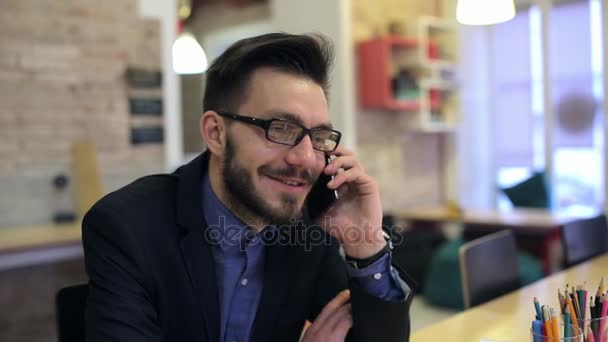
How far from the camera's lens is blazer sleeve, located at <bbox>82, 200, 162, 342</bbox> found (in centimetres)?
121

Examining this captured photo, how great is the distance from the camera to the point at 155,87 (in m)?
4.07

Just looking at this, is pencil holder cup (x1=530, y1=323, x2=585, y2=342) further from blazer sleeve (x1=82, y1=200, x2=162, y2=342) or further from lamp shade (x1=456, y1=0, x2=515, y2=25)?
lamp shade (x1=456, y1=0, x2=515, y2=25)

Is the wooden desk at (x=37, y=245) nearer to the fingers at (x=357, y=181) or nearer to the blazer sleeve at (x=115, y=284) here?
the blazer sleeve at (x=115, y=284)

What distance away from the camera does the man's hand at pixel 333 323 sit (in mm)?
1410

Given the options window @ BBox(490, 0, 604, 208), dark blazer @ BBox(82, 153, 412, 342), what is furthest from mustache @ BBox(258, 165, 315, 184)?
window @ BBox(490, 0, 604, 208)

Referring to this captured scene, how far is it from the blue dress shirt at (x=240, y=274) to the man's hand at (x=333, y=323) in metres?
0.09

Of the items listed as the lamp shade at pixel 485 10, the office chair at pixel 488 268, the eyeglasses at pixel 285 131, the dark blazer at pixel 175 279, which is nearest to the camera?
the dark blazer at pixel 175 279

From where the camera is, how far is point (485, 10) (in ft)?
9.19

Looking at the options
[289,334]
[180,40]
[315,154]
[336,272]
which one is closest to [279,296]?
[289,334]

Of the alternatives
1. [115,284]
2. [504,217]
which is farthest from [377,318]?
[504,217]

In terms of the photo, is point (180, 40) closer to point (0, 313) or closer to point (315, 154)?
point (0, 313)

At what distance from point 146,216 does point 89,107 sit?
8.68 feet

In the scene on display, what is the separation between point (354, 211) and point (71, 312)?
2.68ft

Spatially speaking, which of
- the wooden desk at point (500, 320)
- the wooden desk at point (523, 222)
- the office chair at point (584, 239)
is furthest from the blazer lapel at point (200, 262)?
the wooden desk at point (523, 222)
